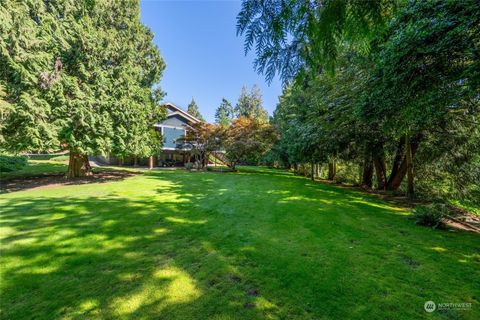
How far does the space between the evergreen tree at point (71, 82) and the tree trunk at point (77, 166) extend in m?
0.05

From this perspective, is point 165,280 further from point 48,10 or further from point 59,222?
point 48,10

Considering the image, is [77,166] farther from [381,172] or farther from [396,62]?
[381,172]

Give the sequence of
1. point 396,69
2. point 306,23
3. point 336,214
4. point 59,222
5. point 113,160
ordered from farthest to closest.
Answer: point 113,160 < point 336,214 < point 59,222 < point 396,69 < point 306,23

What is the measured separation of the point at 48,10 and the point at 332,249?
1542cm

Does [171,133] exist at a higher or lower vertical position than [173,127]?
lower

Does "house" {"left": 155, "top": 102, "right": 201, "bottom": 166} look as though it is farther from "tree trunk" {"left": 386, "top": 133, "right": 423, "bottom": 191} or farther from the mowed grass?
"tree trunk" {"left": 386, "top": 133, "right": 423, "bottom": 191}

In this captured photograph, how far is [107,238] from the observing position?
14.3 feet

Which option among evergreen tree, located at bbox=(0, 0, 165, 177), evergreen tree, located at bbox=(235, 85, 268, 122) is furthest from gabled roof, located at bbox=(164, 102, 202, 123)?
evergreen tree, located at bbox=(235, 85, 268, 122)

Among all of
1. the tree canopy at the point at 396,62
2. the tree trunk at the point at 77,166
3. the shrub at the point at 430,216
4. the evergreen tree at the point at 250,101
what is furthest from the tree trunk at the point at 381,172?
the evergreen tree at the point at 250,101

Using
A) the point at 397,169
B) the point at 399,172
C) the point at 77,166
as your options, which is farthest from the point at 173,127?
the point at 399,172

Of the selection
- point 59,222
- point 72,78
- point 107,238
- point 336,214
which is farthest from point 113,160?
point 336,214

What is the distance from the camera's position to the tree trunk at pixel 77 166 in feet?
40.7

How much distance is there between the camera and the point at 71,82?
32.0 ft

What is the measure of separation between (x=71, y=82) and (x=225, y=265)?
36.7ft
